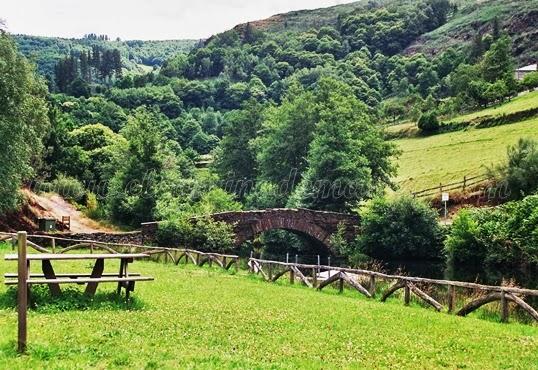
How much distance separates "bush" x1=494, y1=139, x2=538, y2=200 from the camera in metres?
46.0

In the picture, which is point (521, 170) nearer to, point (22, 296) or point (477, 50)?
point (22, 296)

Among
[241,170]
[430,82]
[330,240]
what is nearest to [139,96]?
[430,82]

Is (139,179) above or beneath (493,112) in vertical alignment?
beneath

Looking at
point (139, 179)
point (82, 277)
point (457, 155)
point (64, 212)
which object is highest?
point (457, 155)

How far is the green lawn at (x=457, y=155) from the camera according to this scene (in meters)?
59.5

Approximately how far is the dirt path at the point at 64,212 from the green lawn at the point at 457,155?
97.0 ft

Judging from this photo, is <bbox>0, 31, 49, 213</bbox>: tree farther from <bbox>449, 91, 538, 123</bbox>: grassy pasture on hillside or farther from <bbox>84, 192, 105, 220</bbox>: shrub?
<bbox>449, 91, 538, 123</bbox>: grassy pasture on hillside

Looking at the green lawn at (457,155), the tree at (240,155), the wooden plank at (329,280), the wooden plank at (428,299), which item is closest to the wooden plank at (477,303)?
the wooden plank at (428,299)

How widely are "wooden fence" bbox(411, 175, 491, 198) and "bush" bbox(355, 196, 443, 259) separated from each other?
11.3 m

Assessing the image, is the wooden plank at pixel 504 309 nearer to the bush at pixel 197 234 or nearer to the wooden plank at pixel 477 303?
the wooden plank at pixel 477 303

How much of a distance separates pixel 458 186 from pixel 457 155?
10.2 meters

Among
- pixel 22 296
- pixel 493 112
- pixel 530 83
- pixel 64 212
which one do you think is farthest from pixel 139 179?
pixel 530 83

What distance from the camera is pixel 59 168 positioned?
66500 mm

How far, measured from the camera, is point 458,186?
2195 inches
